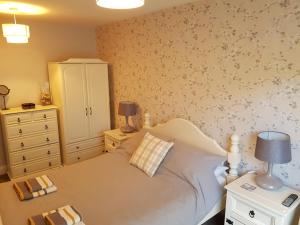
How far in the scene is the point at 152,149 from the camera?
2.47m

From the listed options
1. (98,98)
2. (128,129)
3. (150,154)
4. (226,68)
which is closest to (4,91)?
(98,98)

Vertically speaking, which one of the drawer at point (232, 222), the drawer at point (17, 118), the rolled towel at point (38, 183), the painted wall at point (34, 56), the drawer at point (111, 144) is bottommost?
the drawer at point (232, 222)

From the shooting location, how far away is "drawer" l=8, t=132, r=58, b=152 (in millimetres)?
3311

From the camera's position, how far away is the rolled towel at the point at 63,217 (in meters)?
1.58

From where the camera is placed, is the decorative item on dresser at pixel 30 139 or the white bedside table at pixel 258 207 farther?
the decorative item on dresser at pixel 30 139

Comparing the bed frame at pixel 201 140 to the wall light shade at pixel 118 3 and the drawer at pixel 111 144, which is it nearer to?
the drawer at pixel 111 144

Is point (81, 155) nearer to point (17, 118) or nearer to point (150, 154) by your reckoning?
point (17, 118)

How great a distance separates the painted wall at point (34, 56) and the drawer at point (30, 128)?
1.65ft

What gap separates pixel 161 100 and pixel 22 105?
2051 millimetres

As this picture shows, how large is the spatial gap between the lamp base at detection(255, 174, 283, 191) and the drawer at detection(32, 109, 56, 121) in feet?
9.51

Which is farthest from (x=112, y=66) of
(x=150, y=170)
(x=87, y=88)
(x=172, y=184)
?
(x=172, y=184)

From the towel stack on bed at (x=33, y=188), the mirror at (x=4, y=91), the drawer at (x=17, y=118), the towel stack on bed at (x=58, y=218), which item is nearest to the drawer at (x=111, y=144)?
the drawer at (x=17, y=118)

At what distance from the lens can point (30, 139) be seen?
343cm


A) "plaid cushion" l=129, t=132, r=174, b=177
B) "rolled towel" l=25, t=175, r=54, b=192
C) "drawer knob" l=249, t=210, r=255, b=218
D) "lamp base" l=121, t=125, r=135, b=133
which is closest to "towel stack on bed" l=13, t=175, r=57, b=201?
"rolled towel" l=25, t=175, r=54, b=192
